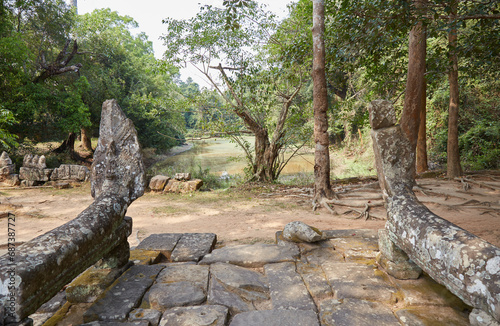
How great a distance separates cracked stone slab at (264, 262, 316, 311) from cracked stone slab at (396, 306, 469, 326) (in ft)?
2.00

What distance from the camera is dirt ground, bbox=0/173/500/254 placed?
215 inches

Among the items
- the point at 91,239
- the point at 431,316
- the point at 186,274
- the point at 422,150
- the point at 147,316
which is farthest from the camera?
the point at 422,150

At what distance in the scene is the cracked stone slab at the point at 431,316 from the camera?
1.88 metres

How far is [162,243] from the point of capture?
3.56m

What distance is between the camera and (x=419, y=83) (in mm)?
7262

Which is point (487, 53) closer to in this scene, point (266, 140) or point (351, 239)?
point (351, 239)

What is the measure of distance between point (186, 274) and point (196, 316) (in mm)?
703

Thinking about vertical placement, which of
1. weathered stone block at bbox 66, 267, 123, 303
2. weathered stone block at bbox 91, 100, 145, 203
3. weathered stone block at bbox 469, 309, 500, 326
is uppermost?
weathered stone block at bbox 91, 100, 145, 203

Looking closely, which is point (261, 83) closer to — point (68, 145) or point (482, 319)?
point (482, 319)

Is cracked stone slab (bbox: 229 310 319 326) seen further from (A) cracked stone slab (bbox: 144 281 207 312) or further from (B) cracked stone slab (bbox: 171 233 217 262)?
(B) cracked stone slab (bbox: 171 233 217 262)

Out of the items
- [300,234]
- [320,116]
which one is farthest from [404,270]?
[320,116]

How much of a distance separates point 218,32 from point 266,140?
4.04 meters

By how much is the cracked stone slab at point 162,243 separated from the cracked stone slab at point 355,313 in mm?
1921

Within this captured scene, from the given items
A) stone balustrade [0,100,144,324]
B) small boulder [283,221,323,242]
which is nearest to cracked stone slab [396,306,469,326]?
small boulder [283,221,323,242]
